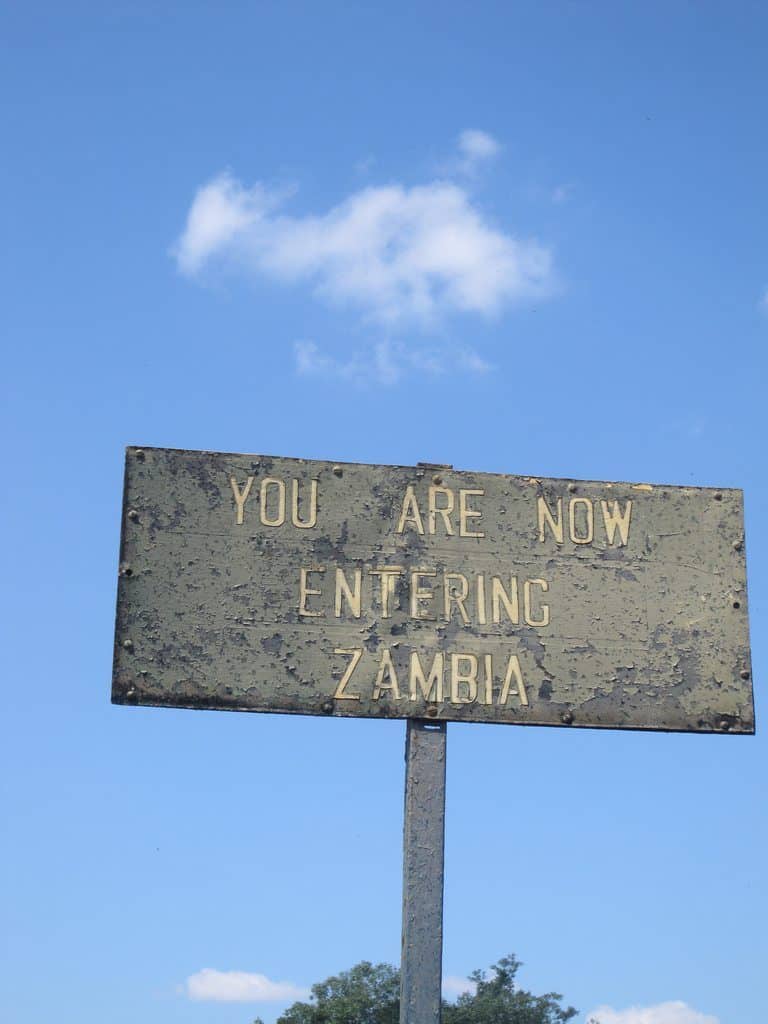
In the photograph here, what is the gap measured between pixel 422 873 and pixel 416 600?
1135 mm

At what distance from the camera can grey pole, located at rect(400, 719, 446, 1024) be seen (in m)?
4.96

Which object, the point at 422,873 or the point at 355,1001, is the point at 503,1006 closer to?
the point at 355,1001

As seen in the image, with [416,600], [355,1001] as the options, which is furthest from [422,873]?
[355,1001]

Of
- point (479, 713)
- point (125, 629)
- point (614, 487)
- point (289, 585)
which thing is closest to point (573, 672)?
point (479, 713)

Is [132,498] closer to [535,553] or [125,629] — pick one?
[125,629]

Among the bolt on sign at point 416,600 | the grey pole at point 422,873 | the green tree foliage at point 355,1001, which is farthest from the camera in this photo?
the green tree foliage at point 355,1001

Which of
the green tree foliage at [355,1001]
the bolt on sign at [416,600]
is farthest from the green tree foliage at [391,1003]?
the bolt on sign at [416,600]

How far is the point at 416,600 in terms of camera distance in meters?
5.42

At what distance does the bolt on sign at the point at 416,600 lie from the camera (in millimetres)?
5301

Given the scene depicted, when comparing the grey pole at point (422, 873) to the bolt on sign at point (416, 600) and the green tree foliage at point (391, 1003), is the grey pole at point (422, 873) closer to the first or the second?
the bolt on sign at point (416, 600)

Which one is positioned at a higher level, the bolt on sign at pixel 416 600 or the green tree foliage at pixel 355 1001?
the bolt on sign at pixel 416 600

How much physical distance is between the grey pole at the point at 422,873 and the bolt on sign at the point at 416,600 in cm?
17

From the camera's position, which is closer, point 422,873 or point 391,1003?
point 422,873

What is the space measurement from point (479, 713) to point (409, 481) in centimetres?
106
